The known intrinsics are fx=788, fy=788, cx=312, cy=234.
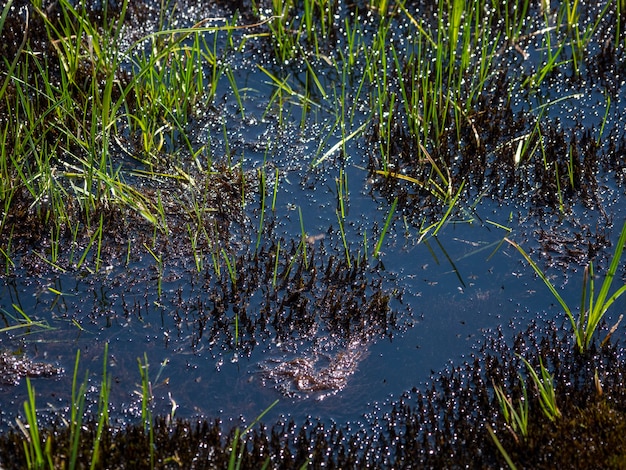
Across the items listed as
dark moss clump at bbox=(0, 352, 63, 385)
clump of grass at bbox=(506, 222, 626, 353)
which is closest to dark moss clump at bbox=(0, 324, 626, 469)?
clump of grass at bbox=(506, 222, 626, 353)

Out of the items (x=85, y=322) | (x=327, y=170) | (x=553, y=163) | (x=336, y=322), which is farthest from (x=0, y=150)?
(x=553, y=163)

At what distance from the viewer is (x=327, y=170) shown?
15.0 feet

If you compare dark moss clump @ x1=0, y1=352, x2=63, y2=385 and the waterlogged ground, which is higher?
the waterlogged ground

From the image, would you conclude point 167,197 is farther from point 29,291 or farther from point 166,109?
point 29,291

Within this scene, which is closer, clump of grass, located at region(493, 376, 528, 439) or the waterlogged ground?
clump of grass, located at region(493, 376, 528, 439)

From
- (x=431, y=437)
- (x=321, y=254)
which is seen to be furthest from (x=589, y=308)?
(x=321, y=254)

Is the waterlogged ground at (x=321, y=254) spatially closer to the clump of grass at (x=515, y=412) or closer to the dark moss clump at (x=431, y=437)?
the dark moss clump at (x=431, y=437)

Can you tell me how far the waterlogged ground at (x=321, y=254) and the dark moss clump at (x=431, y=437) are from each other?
10 cm

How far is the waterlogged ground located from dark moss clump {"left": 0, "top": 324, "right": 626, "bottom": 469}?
104 mm

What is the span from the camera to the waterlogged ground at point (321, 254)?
3541mm

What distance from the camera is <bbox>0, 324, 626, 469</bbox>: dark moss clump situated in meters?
3.12

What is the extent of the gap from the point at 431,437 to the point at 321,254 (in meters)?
1.16

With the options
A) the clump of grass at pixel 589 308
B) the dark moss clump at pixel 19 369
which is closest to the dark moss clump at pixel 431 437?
the clump of grass at pixel 589 308

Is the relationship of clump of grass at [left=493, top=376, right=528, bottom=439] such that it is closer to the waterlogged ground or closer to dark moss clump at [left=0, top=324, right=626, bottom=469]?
dark moss clump at [left=0, top=324, right=626, bottom=469]
